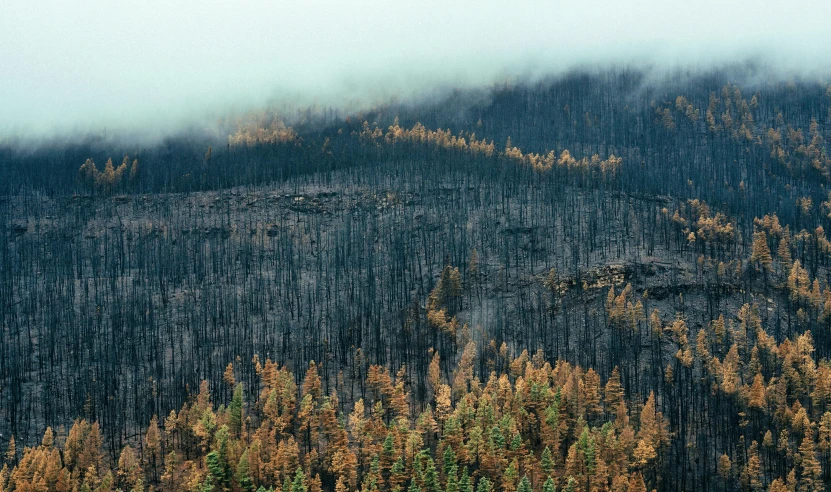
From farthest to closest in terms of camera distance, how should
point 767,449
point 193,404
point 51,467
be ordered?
1. point 193,404
2. point 767,449
3. point 51,467

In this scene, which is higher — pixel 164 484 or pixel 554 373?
pixel 554 373

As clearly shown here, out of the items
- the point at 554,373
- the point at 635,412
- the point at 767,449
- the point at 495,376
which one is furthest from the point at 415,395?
the point at 767,449

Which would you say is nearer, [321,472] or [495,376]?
[321,472]

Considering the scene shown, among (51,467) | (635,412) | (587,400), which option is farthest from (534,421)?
(51,467)

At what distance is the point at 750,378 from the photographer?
19488cm

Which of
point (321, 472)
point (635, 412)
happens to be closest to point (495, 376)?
point (635, 412)

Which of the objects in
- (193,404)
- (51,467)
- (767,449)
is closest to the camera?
(51,467)

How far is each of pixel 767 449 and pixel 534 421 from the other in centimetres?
4822

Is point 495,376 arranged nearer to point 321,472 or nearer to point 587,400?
point 587,400

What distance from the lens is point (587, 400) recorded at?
585ft

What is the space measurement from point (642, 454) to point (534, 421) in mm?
23193

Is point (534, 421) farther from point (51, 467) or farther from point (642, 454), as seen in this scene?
point (51, 467)

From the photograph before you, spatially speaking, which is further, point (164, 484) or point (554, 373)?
point (554, 373)

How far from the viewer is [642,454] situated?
161250 millimetres
